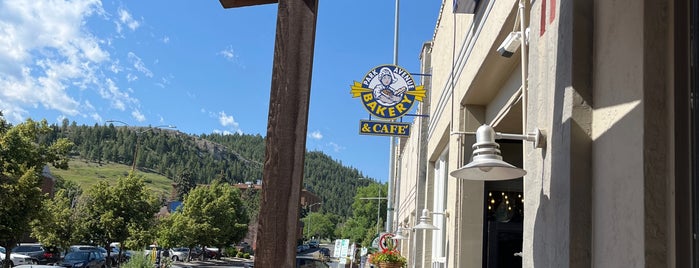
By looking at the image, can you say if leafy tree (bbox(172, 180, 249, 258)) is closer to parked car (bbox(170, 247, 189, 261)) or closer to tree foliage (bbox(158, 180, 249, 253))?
tree foliage (bbox(158, 180, 249, 253))

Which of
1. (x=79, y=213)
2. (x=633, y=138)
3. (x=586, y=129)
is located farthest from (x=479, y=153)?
(x=79, y=213)

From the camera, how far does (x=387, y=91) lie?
15.2 m

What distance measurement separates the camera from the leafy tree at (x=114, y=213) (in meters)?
34.8

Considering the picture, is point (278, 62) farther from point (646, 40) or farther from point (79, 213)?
point (79, 213)

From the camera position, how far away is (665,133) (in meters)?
3.08

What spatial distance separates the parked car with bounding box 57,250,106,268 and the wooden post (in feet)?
104

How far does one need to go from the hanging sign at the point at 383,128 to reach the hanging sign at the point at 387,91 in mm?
1436

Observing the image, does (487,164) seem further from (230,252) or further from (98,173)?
(98,173)

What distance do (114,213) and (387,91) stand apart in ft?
82.5

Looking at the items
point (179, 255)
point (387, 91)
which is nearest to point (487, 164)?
point (387, 91)

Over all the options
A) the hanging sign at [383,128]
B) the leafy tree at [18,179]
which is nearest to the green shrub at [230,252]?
the leafy tree at [18,179]

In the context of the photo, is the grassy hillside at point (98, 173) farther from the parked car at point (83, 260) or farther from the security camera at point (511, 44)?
the security camera at point (511, 44)
